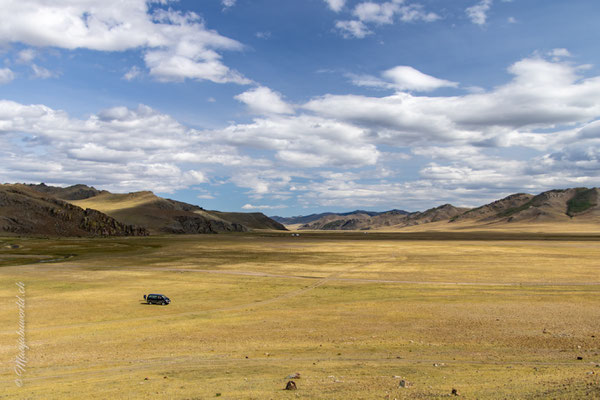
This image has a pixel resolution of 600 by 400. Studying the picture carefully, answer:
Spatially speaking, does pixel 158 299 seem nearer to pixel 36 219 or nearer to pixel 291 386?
pixel 291 386

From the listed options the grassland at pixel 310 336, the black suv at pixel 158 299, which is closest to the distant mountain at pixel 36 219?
the grassland at pixel 310 336

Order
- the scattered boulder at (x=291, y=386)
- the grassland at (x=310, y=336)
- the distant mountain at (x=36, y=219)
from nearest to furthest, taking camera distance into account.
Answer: the scattered boulder at (x=291, y=386) < the grassland at (x=310, y=336) < the distant mountain at (x=36, y=219)

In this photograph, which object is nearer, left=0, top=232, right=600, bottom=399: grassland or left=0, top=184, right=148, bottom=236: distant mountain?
left=0, top=232, right=600, bottom=399: grassland

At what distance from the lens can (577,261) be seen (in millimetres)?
81000

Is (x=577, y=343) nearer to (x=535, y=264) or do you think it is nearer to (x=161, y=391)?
(x=161, y=391)

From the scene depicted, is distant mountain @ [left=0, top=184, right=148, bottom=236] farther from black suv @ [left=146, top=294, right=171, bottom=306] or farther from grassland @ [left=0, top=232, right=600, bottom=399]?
black suv @ [left=146, top=294, right=171, bottom=306]

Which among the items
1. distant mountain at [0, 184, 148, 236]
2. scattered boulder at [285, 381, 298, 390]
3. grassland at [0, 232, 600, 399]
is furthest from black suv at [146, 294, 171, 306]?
distant mountain at [0, 184, 148, 236]

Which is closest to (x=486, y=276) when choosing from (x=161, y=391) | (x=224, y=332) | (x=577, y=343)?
(x=577, y=343)

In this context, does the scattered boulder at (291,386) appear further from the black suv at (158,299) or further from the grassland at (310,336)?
the black suv at (158,299)

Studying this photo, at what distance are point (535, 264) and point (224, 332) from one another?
221 feet

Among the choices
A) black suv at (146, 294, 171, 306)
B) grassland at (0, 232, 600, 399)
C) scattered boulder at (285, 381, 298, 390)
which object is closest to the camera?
scattered boulder at (285, 381, 298, 390)

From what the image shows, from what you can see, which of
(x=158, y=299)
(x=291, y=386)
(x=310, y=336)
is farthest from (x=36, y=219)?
(x=291, y=386)

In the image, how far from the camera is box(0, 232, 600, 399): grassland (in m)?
18.0

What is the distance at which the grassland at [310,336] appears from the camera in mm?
18031
